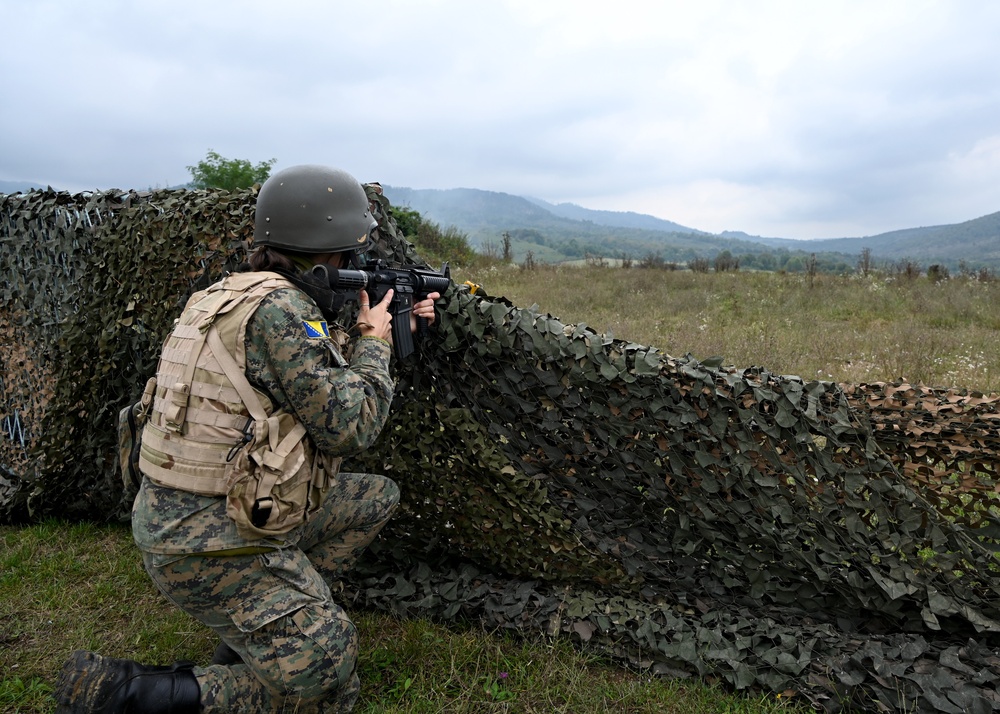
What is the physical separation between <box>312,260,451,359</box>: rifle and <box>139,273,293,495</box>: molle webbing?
368 millimetres

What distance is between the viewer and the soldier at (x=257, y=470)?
2363 mm

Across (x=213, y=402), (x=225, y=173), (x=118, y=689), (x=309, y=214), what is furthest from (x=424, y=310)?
(x=225, y=173)

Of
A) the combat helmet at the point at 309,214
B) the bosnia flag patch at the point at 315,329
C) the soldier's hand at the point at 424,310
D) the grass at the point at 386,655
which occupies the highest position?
the combat helmet at the point at 309,214

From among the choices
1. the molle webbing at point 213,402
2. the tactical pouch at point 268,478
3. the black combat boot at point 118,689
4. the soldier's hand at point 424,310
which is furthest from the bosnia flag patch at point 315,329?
the black combat boot at point 118,689

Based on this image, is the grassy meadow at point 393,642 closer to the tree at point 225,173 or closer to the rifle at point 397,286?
the rifle at point 397,286

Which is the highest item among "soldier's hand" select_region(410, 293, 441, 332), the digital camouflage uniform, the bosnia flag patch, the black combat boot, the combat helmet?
the combat helmet

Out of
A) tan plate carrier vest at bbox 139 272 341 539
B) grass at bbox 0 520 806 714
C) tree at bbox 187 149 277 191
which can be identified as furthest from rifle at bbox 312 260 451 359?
tree at bbox 187 149 277 191

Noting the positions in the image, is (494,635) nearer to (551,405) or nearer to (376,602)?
(376,602)

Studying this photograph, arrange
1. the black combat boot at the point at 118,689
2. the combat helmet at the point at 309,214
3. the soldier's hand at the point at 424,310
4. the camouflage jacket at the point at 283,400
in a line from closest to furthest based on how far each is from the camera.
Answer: the camouflage jacket at the point at 283,400 < the black combat boot at the point at 118,689 < the combat helmet at the point at 309,214 < the soldier's hand at the point at 424,310

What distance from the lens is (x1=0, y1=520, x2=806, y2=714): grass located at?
9.26 ft

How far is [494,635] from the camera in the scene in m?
3.25

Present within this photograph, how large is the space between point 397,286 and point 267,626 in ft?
4.85

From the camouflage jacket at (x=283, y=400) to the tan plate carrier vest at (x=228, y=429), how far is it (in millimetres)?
48

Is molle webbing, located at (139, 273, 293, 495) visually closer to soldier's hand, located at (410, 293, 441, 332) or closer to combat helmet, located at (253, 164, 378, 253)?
combat helmet, located at (253, 164, 378, 253)
